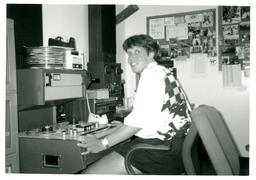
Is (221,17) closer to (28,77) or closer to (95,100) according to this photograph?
(95,100)

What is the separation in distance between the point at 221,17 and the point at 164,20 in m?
0.77

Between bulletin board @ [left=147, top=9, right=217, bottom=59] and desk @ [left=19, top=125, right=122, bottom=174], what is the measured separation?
223 centimetres

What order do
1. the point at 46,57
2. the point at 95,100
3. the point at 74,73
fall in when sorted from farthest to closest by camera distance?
the point at 95,100 < the point at 74,73 < the point at 46,57

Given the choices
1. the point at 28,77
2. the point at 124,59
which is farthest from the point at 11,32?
the point at 124,59

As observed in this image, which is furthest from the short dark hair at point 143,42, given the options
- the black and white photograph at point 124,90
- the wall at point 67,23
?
the wall at point 67,23

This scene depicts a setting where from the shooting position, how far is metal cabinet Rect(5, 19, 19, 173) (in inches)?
77.3

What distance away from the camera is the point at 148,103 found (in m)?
1.83

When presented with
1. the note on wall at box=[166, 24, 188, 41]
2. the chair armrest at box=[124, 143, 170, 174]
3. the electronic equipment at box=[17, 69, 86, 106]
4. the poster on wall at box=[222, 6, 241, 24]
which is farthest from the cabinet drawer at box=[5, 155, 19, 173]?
the poster on wall at box=[222, 6, 241, 24]

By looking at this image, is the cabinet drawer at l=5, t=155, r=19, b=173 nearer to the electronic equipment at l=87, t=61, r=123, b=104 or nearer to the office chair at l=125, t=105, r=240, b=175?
the office chair at l=125, t=105, r=240, b=175

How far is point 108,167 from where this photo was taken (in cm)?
194

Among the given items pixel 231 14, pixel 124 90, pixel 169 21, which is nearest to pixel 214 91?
pixel 231 14

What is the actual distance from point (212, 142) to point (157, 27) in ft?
10.5

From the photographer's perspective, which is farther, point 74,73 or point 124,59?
point 124,59

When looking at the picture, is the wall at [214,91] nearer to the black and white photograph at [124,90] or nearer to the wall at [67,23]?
the black and white photograph at [124,90]
